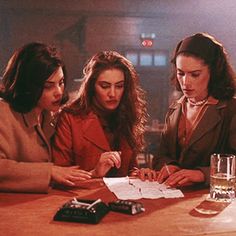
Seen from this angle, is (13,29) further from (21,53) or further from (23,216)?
(23,216)

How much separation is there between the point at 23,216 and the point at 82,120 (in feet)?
3.19

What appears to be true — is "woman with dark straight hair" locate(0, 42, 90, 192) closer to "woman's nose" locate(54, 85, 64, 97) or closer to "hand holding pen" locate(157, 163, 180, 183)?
"woman's nose" locate(54, 85, 64, 97)

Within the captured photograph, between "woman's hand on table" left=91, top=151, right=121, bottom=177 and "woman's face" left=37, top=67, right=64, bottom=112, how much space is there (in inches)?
14.6

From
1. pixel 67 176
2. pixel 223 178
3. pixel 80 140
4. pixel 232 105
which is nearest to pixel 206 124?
pixel 232 105

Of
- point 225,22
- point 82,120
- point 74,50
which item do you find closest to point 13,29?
point 74,50

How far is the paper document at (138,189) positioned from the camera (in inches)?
69.4

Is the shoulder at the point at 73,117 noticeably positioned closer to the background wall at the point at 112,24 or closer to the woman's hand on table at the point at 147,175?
the woman's hand on table at the point at 147,175

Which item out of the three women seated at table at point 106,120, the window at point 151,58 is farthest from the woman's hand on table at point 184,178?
the window at point 151,58

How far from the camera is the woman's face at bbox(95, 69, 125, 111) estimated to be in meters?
2.36

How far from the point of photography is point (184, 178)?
6.20 feet

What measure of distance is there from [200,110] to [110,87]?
500 mm

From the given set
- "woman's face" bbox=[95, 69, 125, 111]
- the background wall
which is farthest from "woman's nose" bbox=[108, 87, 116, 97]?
the background wall

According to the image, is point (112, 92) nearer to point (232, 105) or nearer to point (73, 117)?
point (73, 117)

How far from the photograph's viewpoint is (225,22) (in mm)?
8219
